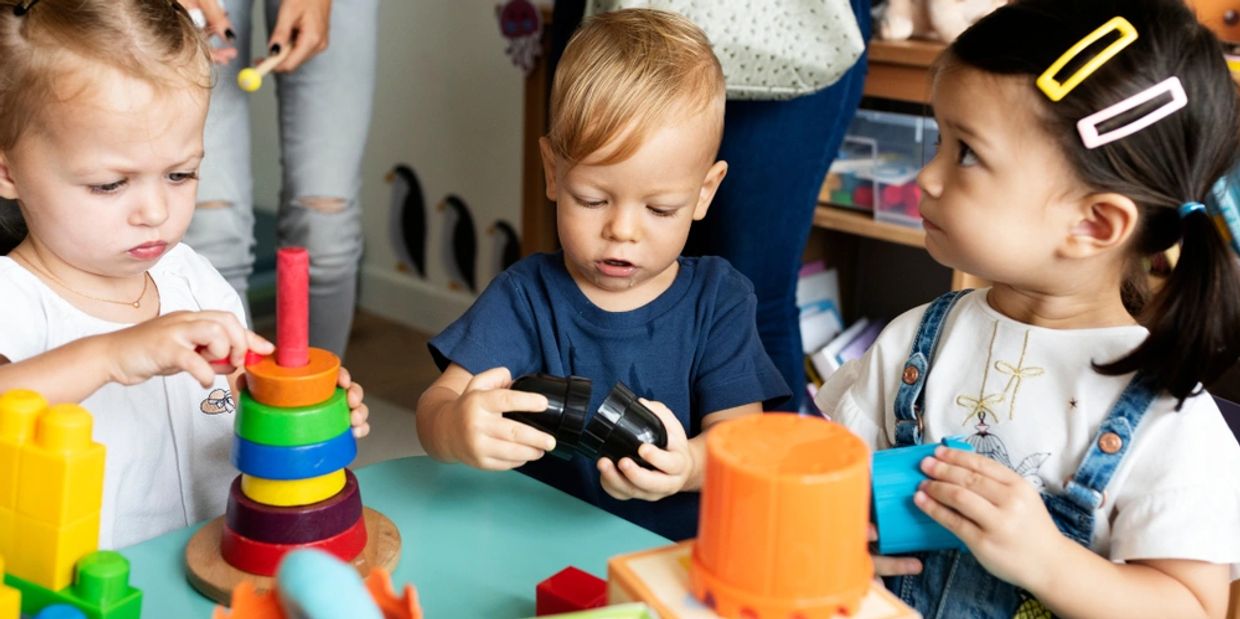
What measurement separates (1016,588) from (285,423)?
0.55 metres

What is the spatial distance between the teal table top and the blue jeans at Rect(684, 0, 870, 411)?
2.40 feet

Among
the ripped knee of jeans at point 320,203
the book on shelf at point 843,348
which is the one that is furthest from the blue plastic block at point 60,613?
the book on shelf at point 843,348

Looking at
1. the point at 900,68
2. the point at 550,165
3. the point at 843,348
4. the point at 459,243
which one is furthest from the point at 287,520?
the point at 459,243

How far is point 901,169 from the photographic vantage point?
7.38 feet

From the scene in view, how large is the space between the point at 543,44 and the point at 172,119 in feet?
5.52

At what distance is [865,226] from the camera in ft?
7.42

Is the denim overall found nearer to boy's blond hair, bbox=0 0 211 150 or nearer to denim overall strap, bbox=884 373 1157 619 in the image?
denim overall strap, bbox=884 373 1157 619

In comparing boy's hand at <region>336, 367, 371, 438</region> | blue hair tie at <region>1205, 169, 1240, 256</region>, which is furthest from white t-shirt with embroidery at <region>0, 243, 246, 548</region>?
blue hair tie at <region>1205, 169, 1240, 256</region>

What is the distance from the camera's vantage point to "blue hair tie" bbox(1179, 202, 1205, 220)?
0.95 m

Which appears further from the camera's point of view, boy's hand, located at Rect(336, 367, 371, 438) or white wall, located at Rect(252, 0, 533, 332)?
white wall, located at Rect(252, 0, 533, 332)

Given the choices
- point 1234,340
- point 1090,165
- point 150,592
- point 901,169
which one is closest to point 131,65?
point 150,592

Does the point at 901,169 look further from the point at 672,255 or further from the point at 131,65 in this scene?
the point at 131,65

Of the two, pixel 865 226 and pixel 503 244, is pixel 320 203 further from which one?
pixel 503 244

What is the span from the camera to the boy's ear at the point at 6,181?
106cm
